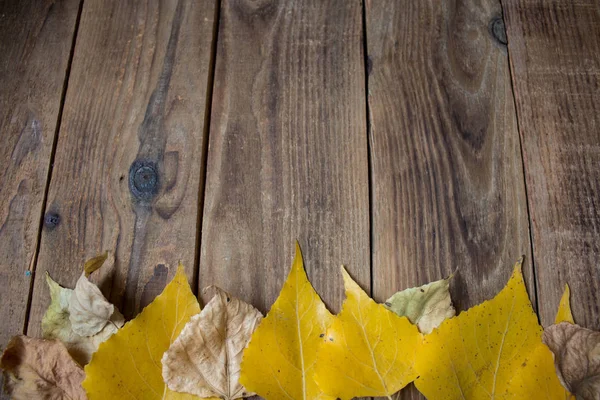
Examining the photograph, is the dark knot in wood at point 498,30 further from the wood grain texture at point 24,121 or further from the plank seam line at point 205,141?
the wood grain texture at point 24,121

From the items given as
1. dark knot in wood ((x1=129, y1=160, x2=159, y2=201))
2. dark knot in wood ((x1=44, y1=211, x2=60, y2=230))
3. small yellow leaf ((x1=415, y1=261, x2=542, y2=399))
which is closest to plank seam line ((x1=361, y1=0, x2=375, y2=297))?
small yellow leaf ((x1=415, y1=261, x2=542, y2=399))

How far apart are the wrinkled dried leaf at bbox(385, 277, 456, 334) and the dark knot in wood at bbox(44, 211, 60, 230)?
0.39 metres

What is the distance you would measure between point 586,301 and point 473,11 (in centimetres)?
39

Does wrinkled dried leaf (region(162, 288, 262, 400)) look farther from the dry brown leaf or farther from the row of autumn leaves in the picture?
the dry brown leaf

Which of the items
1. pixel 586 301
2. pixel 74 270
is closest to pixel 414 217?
pixel 586 301

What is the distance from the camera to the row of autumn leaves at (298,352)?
558 millimetres

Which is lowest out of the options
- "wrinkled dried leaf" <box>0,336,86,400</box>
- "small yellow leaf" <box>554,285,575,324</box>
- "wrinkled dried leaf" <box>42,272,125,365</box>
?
"wrinkled dried leaf" <box>0,336,86,400</box>

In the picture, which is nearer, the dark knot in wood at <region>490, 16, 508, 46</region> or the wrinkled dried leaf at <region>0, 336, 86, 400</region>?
the wrinkled dried leaf at <region>0, 336, 86, 400</region>

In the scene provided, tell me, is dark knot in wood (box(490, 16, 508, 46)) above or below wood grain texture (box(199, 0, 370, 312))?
above

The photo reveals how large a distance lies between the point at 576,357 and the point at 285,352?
276mm

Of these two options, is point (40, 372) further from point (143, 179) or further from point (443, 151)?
point (443, 151)

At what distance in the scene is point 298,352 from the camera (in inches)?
22.7

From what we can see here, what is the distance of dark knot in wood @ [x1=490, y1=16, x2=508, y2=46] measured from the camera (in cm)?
74

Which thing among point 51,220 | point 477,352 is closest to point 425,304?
point 477,352
